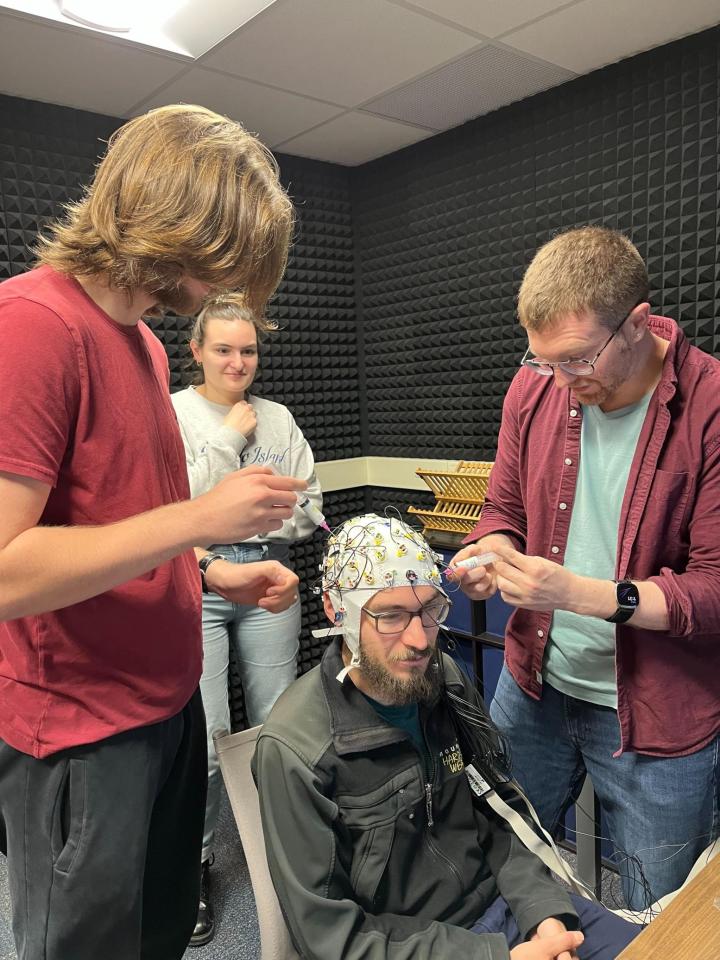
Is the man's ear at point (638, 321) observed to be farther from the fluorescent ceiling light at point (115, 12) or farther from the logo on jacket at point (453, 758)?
the fluorescent ceiling light at point (115, 12)

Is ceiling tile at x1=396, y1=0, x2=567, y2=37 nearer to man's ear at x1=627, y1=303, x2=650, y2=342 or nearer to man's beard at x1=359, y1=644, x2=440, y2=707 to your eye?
man's ear at x1=627, y1=303, x2=650, y2=342

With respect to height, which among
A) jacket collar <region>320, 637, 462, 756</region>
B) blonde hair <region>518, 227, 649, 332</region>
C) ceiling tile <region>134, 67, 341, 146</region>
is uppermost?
ceiling tile <region>134, 67, 341, 146</region>

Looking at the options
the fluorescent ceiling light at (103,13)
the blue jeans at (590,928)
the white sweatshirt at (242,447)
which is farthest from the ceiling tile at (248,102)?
the blue jeans at (590,928)

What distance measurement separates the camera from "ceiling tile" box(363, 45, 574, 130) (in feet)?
9.03

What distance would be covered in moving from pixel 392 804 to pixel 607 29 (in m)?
2.62

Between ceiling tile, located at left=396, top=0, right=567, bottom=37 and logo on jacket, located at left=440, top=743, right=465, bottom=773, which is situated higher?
ceiling tile, located at left=396, top=0, right=567, bottom=37

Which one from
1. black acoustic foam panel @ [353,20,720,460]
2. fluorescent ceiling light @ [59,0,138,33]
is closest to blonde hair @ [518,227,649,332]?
black acoustic foam panel @ [353,20,720,460]

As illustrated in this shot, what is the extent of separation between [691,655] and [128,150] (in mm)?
1515

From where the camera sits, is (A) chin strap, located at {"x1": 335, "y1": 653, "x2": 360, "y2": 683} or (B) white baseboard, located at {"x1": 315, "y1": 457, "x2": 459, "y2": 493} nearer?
(A) chin strap, located at {"x1": 335, "y1": 653, "x2": 360, "y2": 683}

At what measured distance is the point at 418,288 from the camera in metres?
3.86

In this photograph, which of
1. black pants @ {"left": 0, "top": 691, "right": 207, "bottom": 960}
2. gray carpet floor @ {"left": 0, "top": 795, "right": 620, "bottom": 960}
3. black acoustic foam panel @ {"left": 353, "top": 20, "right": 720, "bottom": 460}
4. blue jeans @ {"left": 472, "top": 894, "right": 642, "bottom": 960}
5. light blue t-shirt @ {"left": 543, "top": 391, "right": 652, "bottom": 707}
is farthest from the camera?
black acoustic foam panel @ {"left": 353, "top": 20, "right": 720, "bottom": 460}

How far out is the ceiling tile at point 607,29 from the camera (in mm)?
2369

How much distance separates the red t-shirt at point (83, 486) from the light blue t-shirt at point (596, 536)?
0.94 meters

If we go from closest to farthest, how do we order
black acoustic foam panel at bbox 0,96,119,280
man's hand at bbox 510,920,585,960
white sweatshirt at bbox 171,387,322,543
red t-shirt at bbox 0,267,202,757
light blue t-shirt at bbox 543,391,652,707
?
1. red t-shirt at bbox 0,267,202,757
2. man's hand at bbox 510,920,585,960
3. light blue t-shirt at bbox 543,391,652,707
4. white sweatshirt at bbox 171,387,322,543
5. black acoustic foam panel at bbox 0,96,119,280
